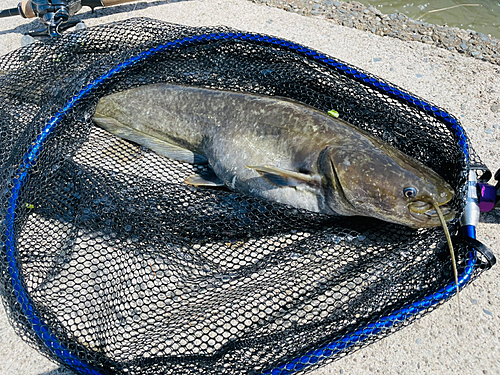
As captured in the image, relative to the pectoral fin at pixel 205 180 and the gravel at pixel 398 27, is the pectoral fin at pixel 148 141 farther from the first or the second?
the gravel at pixel 398 27

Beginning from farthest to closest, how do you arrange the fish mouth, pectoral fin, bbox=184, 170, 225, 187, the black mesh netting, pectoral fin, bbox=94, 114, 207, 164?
1. pectoral fin, bbox=94, 114, 207, 164
2. pectoral fin, bbox=184, 170, 225, 187
3. the fish mouth
4. the black mesh netting

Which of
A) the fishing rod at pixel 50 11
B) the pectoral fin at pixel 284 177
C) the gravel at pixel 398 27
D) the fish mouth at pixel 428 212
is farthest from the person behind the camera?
the gravel at pixel 398 27

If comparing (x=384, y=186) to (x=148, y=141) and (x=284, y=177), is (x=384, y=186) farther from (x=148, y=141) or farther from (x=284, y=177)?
(x=148, y=141)

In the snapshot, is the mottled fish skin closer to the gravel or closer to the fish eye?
the fish eye

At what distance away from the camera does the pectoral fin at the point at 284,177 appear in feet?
7.61

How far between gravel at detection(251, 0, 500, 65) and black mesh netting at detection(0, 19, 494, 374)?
1.93m

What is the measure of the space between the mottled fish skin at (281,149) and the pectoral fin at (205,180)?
38 millimetres

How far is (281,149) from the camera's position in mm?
2449

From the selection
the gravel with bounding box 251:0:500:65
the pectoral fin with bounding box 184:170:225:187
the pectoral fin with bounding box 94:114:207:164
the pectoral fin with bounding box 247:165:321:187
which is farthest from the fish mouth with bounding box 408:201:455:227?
the gravel with bounding box 251:0:500:65

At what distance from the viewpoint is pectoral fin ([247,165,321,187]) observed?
91.3 inches

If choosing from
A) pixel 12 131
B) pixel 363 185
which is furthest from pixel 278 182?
pixel 12 131

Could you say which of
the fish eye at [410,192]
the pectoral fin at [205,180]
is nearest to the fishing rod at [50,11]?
the pectoral fin at [205,180]

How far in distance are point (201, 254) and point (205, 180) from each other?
1.70ft

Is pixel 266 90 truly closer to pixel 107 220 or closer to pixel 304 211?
pixel 304 211
